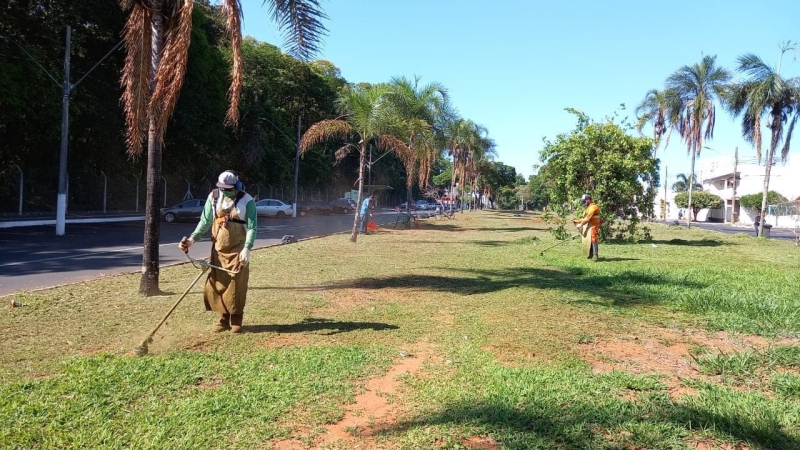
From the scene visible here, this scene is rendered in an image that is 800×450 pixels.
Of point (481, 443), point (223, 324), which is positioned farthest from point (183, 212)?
point (481, 443)

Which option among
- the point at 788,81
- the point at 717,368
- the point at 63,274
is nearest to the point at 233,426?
the point at 717,368

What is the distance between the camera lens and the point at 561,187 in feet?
64.9

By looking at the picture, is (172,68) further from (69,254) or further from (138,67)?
(69,254)

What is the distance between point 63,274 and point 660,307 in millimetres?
9576

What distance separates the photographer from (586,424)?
3.79m

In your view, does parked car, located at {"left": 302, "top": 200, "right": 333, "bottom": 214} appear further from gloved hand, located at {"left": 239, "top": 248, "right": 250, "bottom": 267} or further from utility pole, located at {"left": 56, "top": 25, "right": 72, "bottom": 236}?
gloved hand, located at {"left": 239, "top": 248, "right": 250, "bottom": 267}

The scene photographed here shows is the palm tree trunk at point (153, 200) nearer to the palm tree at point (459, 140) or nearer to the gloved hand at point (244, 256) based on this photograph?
the gloved hand at point (244, 256)

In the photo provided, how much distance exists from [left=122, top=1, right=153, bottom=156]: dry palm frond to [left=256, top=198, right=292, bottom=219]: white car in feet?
93.6

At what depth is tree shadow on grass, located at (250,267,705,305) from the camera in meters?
8.92

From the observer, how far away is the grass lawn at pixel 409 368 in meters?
3.64

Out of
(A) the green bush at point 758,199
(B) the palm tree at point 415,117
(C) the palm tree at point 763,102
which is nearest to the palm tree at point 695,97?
(C) the palm tree at point 763,102

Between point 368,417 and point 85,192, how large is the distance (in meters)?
30.0

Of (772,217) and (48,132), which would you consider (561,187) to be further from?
(772,217)

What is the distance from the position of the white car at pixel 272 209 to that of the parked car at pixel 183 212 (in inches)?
318
